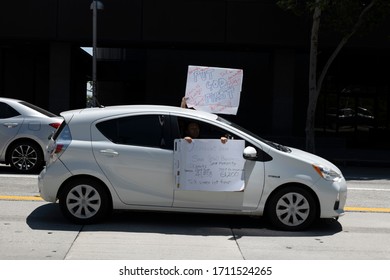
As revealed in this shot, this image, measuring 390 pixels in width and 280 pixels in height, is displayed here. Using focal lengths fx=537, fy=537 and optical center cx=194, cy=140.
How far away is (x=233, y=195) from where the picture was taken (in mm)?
6879

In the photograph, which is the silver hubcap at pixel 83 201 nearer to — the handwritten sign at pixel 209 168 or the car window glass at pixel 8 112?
the handwritten sign at pixel 209 168

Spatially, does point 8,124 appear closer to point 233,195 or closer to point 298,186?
point 233,195

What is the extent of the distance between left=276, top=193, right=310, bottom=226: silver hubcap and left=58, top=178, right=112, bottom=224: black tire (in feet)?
7.29

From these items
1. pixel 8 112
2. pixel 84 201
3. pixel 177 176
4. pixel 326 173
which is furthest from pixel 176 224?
pixel 8 112

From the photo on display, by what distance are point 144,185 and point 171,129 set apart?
31.5 inches

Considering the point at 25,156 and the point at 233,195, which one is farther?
the point at 25,156

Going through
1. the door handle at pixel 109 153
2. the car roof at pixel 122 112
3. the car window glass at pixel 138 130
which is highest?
the car roof at pixel 122 112

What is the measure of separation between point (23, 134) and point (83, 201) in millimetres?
4859

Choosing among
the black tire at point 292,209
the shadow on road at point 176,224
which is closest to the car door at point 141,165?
the shadow on road at point 176,224

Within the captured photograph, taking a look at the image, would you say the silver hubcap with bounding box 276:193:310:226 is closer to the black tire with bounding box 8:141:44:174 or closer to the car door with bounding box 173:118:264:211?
the car door with bounding box 173:118:264:211

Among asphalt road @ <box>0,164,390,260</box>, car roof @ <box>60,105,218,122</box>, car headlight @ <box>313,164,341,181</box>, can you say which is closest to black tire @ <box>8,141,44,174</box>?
asphalt road @ <box>0,164,390,260</box>

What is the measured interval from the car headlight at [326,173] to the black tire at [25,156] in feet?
21.5

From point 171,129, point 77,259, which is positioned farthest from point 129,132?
point 77,259

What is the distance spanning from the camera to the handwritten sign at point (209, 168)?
688 centimetres
